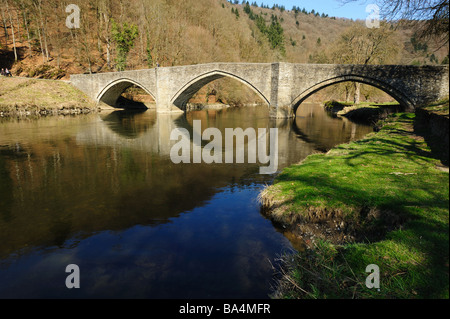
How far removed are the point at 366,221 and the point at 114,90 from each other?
155 feet

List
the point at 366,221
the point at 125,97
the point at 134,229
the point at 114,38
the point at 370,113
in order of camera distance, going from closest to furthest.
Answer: the point at 366,221
the point at 134,229
the point at 370,113
the point at 114,38
the point at 125,97

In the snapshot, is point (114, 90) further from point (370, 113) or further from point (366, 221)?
point (366, 221)

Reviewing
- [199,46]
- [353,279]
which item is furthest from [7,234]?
[199,46]

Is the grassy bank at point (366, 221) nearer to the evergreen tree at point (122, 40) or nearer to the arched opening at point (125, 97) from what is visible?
the arched opening at point (125, 97)

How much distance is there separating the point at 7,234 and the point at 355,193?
8.78 meters

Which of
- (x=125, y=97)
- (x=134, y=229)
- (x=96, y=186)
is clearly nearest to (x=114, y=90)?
(x=125, y=97)

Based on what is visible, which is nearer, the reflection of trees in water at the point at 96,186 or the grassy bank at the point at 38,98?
the reflection of trees in water at the point at 96,186

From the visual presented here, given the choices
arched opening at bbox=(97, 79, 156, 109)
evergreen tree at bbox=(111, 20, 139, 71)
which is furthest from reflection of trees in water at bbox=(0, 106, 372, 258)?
evergreen tree at bbox=(111, 20, 139, 71)

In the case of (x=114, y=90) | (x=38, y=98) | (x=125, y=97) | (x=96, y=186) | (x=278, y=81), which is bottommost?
(x=96, y=186)

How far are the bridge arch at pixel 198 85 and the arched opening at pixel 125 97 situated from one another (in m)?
6.01

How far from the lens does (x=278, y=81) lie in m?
32.6

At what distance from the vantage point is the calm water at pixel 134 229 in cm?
504

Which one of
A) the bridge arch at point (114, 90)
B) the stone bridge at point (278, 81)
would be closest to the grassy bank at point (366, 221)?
the stone bridge at point (278, 81)

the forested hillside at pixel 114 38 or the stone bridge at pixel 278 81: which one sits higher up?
the forested hillside at pixel 114 38
